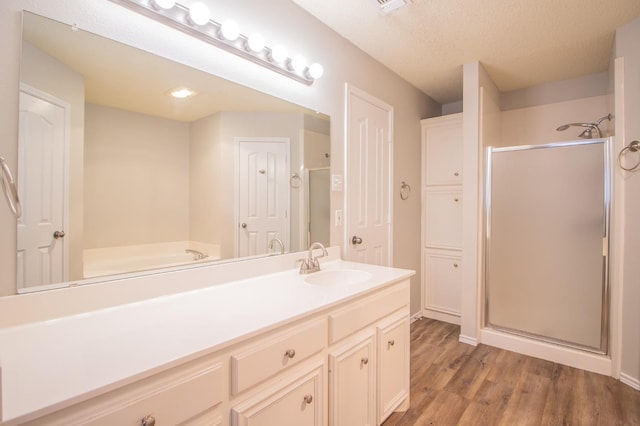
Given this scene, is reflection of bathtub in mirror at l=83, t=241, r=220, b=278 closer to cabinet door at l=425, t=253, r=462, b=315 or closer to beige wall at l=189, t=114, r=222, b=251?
beige wall at l=189, t=114, r=222, b=251

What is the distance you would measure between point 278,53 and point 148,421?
5.45ft

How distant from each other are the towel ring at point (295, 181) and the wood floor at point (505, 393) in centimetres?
142

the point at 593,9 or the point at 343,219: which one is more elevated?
the point at 593,9

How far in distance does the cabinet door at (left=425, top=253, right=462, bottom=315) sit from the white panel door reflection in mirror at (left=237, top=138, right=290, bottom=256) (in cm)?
204

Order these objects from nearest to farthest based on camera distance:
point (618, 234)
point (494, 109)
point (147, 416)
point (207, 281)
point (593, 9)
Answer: point (147, 416) → point (207, 281) → point (593, 9) → point (618, 234) → point (494, 109)

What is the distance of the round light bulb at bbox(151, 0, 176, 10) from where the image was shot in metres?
1.23

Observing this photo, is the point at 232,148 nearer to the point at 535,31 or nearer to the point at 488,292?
the point at 535,31

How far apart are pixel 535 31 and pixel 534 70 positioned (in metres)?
0.77

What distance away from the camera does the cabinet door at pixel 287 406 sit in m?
0.97

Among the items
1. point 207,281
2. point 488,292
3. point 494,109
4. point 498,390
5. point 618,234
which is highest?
point 494,109

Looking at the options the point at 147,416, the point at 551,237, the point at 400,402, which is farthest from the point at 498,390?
the point at 147,416

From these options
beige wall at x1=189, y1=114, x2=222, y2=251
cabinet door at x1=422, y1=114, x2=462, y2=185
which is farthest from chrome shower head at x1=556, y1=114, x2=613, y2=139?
beige wall at x1=189, y1=114, x2=222, y2=251

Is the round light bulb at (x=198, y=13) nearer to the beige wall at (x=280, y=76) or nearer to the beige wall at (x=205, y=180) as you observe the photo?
the beige wall at (x=280, y=76)

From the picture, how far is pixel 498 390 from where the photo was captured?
80.0 inches
